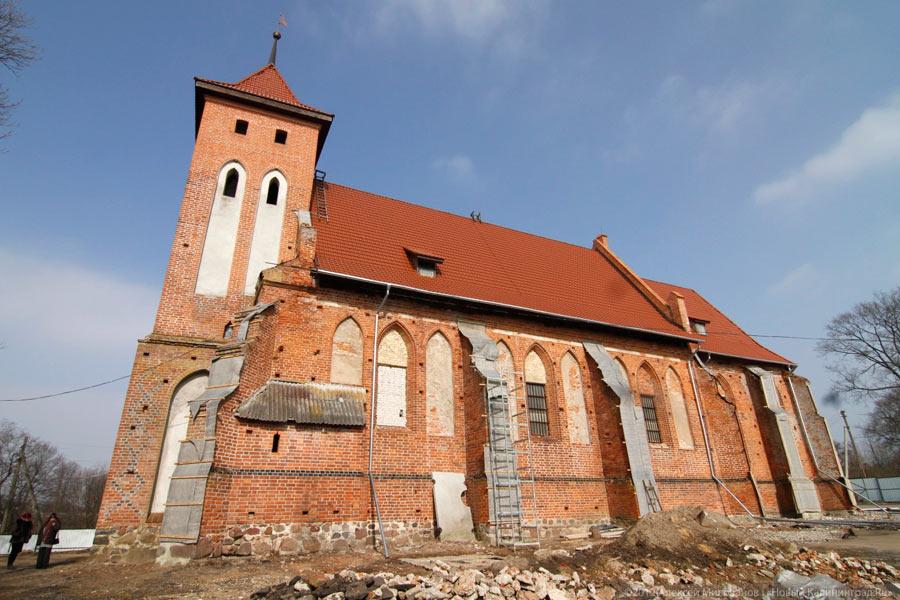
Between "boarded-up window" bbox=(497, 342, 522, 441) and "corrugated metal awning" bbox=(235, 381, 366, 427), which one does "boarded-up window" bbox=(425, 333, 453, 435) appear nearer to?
"boarded-up window" bbox=(497, 342, 522, 441)

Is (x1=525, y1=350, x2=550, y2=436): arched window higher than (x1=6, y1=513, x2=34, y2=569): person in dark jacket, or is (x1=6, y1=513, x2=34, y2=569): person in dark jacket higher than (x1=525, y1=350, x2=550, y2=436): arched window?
(x1=525, y1=350, x2=550, y2=436): arched window

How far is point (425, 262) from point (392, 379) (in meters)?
3.92

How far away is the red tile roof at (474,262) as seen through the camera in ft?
47.2

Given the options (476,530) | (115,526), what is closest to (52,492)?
(115,526)

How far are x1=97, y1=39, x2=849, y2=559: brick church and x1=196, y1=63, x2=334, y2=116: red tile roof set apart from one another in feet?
0.26

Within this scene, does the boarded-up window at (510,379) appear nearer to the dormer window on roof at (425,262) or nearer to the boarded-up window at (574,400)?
the boarded-up window at (574,400)

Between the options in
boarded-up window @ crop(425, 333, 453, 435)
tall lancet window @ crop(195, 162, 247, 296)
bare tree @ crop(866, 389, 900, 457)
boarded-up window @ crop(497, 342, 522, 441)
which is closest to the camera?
boarded-up window @ crop(425, 333, 453, 435)

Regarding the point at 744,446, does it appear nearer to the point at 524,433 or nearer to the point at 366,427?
the point at 524,433

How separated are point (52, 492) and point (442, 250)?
6218cm

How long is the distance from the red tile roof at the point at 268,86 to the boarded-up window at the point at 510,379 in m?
9.59

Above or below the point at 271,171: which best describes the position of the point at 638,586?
below

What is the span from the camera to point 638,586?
775 centimetres

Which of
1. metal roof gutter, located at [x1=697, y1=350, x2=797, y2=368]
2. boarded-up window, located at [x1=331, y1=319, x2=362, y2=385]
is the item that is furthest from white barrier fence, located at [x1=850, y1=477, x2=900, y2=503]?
boarded-up window, located at [x1=331, y1=319, x2=362, y2=385]

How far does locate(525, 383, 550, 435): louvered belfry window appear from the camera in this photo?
47.0 ft
